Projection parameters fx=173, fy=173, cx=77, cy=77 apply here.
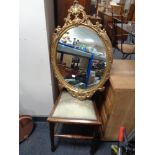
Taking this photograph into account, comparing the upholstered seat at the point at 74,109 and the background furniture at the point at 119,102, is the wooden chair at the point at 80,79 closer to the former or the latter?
the upholstered seat at the point at 74,109

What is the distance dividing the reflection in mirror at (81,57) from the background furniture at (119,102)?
167 mm

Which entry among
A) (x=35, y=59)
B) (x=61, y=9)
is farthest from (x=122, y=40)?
(x=35, y=59)

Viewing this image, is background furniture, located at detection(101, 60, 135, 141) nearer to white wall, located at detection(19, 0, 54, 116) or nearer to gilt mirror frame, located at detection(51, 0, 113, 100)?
gilt mirror frame, located at detection(51, 0, 113, 100)

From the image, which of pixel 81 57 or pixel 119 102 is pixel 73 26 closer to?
pixel 81 57


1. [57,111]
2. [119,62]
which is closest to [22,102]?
[57,111]

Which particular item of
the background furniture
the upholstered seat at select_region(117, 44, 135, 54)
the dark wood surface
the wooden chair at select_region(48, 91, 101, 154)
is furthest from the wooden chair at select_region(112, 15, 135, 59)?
the wooden chair at select_region(48, 91, 101, 154)

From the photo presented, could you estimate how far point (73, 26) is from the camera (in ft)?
4.37

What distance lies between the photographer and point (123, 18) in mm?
2795

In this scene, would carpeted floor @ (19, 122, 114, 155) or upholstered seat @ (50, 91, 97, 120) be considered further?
carpeted floor @ (19, 122, 114, 155)

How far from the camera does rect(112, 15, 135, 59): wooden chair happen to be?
2512mm

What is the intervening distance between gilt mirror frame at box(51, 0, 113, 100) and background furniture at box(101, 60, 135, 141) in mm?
121

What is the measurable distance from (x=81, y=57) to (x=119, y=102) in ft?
1.56
